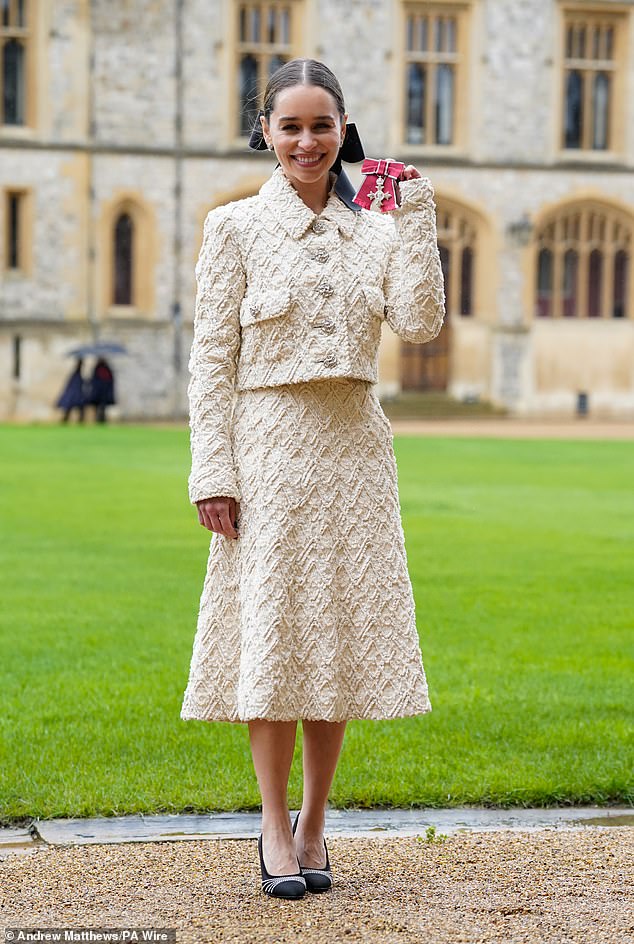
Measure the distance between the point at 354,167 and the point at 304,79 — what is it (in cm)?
2823

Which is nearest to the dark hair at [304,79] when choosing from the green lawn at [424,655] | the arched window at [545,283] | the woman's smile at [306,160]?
the woman's smile at [306,160]

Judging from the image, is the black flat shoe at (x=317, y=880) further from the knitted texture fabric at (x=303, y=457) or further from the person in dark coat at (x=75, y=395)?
the person in dark coat at (x=75, y=395)

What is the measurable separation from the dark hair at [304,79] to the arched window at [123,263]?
28689 millimetres

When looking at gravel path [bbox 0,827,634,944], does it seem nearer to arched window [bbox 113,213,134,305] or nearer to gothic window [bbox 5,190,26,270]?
gothic window [bbox 5,190,26,270]

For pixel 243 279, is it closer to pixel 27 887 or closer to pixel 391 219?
pixel 391 219

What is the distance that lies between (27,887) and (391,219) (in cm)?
186

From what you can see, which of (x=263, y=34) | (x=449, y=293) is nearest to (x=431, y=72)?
(x=263, y=34)

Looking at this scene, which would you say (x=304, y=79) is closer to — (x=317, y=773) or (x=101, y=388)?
(x=317, y=773)

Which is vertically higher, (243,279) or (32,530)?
(243,279)

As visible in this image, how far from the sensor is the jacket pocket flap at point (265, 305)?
3834 millimetres

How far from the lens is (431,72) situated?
32656 mm

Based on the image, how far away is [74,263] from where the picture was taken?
31.6 m

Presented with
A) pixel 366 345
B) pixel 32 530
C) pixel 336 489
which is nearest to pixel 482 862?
pixel 336 489

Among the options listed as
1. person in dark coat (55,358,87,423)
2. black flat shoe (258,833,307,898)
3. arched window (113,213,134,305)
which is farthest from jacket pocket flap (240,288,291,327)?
arched window (113,213,134,305)
